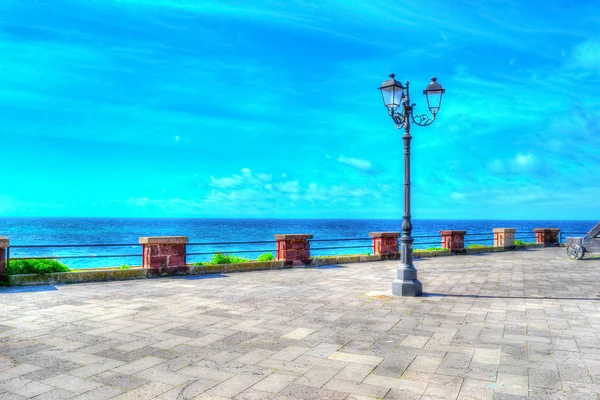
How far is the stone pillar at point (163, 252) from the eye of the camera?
11.9 metres

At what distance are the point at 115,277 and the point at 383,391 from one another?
9174 mm

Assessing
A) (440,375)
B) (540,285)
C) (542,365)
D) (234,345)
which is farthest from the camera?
(540,285)

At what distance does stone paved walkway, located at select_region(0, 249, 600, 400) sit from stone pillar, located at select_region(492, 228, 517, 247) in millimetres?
13680

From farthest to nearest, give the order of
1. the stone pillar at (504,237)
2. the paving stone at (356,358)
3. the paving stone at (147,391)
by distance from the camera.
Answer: the stone pillar at (504,237) < the paving stone at (356,358) < the paving stone at (147,391)

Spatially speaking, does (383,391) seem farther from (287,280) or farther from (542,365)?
(287,280)

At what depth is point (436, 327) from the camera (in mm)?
6574

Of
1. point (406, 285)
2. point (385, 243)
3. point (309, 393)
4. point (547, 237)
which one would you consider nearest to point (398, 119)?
point (406, 285)

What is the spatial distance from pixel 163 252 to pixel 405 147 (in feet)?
22.9

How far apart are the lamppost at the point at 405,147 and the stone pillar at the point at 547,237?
19.6 m

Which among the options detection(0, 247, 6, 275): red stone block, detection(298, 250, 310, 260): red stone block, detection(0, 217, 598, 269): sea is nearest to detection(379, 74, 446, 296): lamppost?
detection(0, 217, 598, 269): sea

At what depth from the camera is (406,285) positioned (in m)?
9.27

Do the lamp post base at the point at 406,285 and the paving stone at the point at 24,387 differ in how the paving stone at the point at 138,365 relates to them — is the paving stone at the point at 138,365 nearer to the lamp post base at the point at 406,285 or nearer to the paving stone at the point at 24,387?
the paving stone at the point at 24,387

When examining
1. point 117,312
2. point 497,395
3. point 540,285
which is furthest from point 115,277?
point 540,285

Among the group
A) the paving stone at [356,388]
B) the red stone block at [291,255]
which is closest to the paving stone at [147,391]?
the paving stone at [356,388]
